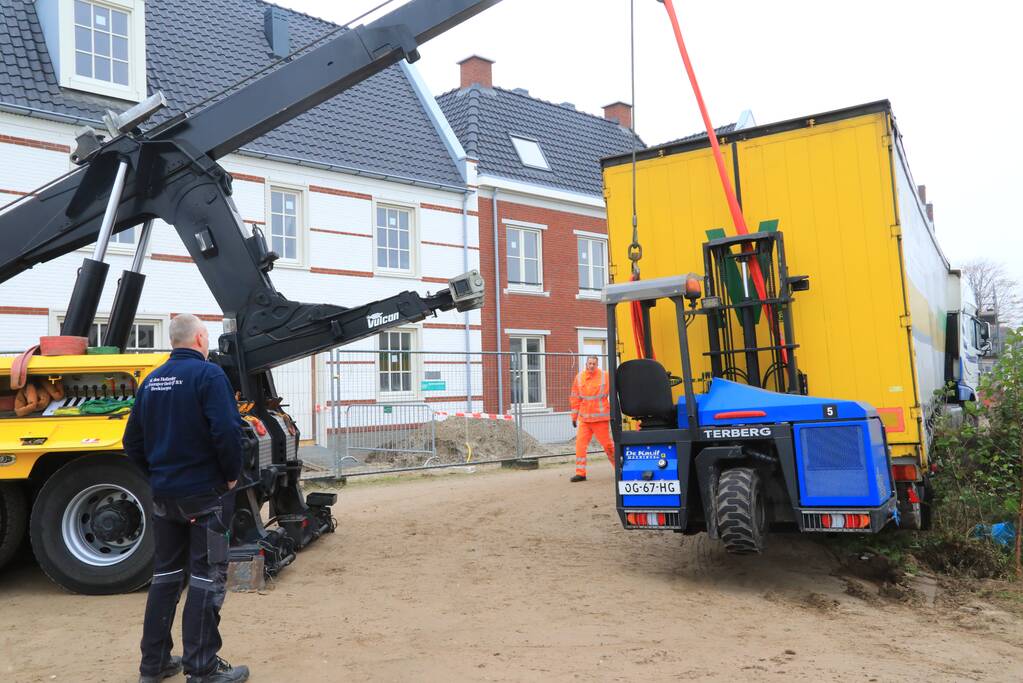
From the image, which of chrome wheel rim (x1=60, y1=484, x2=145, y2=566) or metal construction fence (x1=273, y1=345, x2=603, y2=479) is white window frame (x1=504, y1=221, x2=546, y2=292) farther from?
chrome wheel rim (x1=60, y1=484, x2=145, y2=566)

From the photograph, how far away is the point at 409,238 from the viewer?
19891 mm

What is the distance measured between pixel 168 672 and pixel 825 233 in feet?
18.5

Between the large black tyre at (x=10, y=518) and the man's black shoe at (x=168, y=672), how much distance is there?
9.40ft

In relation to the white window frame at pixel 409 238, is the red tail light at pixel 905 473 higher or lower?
lower

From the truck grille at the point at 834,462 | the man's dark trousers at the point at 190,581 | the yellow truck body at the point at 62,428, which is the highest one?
the yellow truck body at the point at 62,428

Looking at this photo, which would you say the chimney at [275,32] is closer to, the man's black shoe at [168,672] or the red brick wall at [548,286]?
the red brick wall at [548,286]

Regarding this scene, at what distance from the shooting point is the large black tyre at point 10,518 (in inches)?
279

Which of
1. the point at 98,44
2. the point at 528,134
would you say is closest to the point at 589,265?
the point at 528,134

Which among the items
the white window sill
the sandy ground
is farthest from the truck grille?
the white window sill

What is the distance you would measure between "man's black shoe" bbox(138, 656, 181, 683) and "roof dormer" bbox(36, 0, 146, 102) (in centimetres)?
1306

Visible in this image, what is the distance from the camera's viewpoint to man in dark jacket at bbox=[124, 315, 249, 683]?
15.5 ft

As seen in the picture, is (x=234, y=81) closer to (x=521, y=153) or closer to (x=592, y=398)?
(x=521, y=153)

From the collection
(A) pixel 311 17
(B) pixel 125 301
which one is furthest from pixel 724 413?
(A) pixel 311 17

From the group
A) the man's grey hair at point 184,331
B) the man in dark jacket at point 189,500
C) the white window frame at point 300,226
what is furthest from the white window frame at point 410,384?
the man in dark jacket at point 189,500
